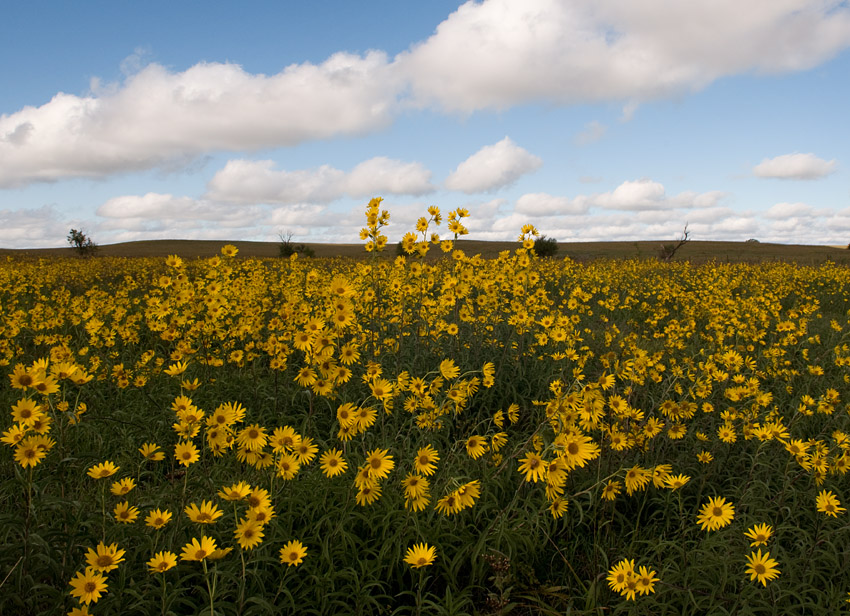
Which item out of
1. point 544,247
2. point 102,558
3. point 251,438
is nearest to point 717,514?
point 251,438

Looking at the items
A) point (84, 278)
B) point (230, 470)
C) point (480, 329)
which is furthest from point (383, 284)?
point (84, 278)

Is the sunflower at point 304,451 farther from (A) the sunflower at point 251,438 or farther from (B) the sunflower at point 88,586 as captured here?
(B) the sunflower at point 88,586

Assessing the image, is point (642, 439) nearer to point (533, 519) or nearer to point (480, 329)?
point (533, 519)

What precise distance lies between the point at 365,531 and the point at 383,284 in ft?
18.2

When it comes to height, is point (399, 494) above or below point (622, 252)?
below

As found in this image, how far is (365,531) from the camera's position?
2783 mm

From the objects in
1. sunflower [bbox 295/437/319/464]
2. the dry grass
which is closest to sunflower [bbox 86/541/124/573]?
sunflower [bbox 295/437/319/464]

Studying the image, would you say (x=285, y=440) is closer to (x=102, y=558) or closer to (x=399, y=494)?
(x=102, y=558)

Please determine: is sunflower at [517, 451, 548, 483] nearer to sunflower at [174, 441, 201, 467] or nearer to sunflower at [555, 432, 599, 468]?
sunflower at [555, 432, 599, 468]

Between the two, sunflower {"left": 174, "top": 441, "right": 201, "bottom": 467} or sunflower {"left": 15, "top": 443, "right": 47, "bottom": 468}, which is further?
sunflower {"left": 174, "top": 441, "right": 201, "bottom": 467}

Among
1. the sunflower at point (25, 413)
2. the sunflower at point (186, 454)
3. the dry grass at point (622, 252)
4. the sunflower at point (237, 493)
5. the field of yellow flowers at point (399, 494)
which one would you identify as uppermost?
the dry grass at point (622, 252)

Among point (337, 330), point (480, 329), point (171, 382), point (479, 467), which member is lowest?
point (479, 467)

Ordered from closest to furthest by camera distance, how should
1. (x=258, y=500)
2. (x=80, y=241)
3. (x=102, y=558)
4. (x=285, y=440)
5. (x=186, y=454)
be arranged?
(x=102, y=558) → (x=258, y=500) → (x=186, y=454) → (x=285, y=440) → (x=80, y=241)

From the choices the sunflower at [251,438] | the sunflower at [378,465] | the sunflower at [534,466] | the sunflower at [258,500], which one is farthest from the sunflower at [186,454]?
the sunflower at [534,466]
